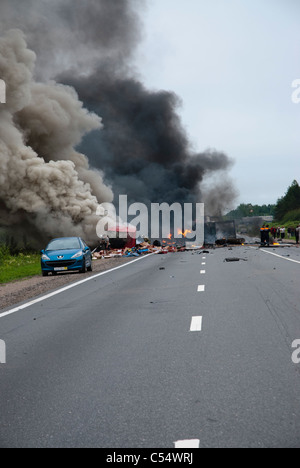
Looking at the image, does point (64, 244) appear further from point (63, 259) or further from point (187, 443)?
point (187, 443)

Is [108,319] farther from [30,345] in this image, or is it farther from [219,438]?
[219,438]

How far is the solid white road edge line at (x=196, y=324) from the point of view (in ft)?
28.6

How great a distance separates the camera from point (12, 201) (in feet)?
186

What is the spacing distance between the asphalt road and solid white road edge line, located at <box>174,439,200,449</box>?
5 cm

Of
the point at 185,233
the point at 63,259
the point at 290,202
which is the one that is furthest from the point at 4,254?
the point at 290,202

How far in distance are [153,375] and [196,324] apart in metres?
3.18

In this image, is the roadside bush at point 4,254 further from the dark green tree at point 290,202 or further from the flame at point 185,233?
the dark green tree at point 290,202

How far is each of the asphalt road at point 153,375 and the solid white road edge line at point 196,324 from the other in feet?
0.05

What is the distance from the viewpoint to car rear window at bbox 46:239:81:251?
914 inches

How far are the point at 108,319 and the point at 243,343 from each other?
324 cm

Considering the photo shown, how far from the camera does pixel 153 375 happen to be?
6.00 meters

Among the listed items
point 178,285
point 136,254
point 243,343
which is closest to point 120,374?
point 243,343

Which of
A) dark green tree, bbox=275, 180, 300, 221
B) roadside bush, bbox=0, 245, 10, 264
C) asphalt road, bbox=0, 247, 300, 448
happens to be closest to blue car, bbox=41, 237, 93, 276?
asphalt road, bbox=0, 247, 300, 448

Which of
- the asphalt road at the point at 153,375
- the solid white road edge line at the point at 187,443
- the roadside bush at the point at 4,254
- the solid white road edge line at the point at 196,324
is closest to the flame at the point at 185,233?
the roadside bush at the point at 4,254
